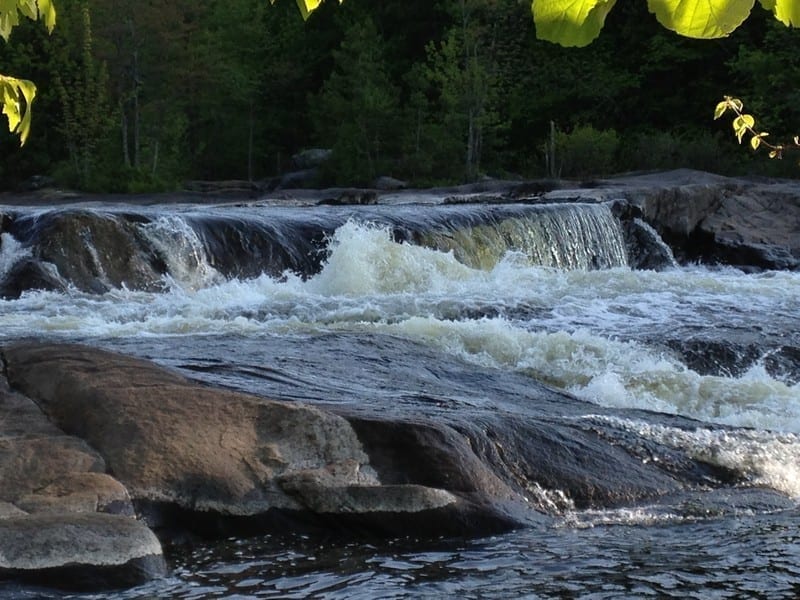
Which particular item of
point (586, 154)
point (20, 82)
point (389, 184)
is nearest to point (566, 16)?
point (20, 82)

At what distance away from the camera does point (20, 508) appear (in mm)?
4062

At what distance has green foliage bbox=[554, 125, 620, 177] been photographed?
2788cm

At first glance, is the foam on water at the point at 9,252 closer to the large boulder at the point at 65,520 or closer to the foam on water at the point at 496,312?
the foam on water at the point at 496,312

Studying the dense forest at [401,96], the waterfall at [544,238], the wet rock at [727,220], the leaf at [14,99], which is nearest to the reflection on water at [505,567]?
the leaf at [14,99]

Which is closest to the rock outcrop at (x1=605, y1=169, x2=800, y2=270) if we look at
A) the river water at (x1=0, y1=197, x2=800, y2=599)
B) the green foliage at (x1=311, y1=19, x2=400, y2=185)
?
the river water at (x1=0, y1=197, x2=800, y2=599)

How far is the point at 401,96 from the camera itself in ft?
123

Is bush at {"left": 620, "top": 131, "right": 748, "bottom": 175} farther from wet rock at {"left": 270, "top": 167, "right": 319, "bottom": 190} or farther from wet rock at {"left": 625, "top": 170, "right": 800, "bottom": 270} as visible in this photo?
wet rock at {"left": 270, "top": 167, "right": 319, "bottom": 190}

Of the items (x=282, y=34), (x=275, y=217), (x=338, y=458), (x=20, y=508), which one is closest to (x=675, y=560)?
(x=338, y=458)

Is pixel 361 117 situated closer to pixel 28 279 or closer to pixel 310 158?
pixel 310 158

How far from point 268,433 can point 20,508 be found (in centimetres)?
103

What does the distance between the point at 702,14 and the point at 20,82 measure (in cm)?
172

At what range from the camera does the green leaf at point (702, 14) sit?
1.00 meters

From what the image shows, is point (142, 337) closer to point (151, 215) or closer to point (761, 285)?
point (151, 215)

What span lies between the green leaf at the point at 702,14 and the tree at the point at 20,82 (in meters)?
1.00
